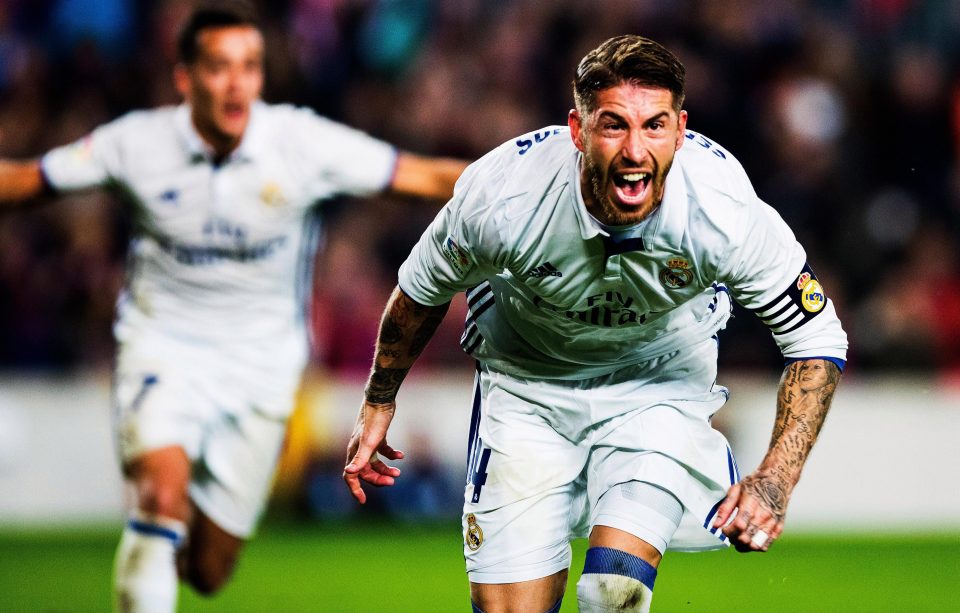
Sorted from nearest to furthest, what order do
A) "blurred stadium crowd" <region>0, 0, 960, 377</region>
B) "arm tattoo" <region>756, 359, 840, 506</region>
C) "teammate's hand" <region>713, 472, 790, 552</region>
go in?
"teammate's hand" <region>713, 472, 790, 552</region>
"arm tattoo" <region>756, 359, 840, 506</region>
"blurred stadium crowd" <region>0, 0, 960, 377</region>

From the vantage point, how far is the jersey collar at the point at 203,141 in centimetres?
668

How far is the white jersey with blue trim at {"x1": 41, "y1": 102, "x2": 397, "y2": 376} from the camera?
661cm

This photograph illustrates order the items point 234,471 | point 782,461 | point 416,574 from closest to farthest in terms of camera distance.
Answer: point 782,461 < point 234,471 < point 416,574

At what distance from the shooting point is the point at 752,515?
4.25m

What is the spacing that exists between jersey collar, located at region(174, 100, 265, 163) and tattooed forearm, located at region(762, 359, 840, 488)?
117 inches

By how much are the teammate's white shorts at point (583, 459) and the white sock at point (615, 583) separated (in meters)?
0.26

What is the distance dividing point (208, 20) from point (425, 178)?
1183 millimetres

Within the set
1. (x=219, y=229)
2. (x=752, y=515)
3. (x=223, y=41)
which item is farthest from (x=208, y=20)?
(x=752, y=515)

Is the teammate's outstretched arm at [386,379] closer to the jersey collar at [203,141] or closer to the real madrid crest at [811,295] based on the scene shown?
the real madrid crest at [811,295]

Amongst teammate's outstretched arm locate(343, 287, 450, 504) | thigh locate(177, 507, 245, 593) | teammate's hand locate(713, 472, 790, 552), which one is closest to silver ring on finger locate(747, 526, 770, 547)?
teammate's hand locate(713, 472, 790, 552)

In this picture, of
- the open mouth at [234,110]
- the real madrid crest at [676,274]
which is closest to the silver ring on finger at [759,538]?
the real madrid crest at [676,274]

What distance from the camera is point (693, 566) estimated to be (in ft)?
33.8

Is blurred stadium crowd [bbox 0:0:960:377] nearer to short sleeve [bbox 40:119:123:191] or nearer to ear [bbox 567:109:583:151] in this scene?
short sleeve [bbox 40:119:123:191]

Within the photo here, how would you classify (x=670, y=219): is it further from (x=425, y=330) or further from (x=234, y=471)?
(x=234, y=471)
